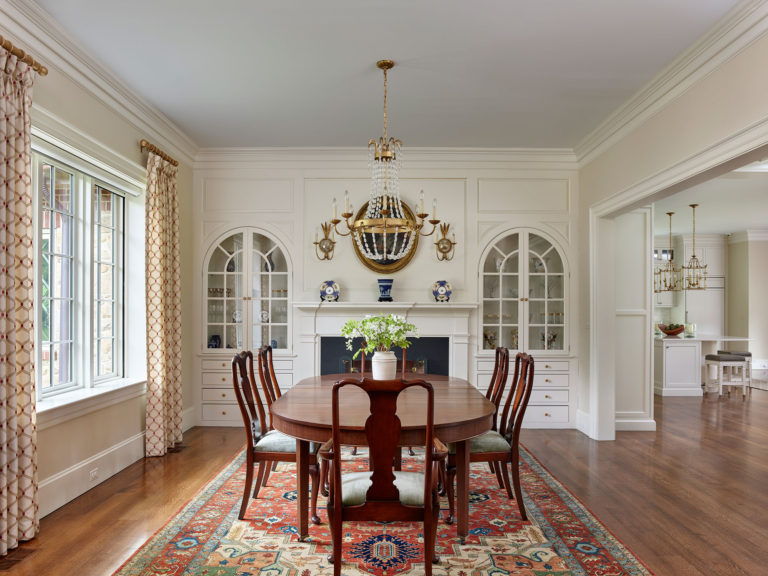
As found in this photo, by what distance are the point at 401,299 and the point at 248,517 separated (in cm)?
300

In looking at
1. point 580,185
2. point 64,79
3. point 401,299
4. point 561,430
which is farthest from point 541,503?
point 64,79

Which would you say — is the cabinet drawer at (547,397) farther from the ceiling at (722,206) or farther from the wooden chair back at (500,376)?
the ceiling at (722,206)

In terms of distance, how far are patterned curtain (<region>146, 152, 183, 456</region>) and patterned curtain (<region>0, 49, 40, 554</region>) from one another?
1590 millimetres

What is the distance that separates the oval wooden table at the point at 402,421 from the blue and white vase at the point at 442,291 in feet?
7.31

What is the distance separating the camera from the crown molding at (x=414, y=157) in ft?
18.7

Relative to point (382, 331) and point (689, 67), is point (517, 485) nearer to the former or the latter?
point (382, 331)

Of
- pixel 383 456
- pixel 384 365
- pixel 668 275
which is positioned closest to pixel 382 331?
pixel 384 365

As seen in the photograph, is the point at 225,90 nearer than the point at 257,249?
Yes

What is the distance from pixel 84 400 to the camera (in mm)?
3588

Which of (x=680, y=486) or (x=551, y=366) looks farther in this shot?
(x=551, y=366)

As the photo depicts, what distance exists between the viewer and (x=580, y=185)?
5777mm

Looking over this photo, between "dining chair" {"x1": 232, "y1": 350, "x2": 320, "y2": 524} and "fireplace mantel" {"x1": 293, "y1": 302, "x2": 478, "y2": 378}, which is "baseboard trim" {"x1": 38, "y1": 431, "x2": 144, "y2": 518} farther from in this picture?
"fireplace mantel" {"x1": 293, "y1": 302, "x2": 478, "y2": 378}

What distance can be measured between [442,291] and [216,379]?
260 centimetres

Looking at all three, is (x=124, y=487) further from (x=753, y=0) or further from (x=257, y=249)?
(x=753, y=0)
